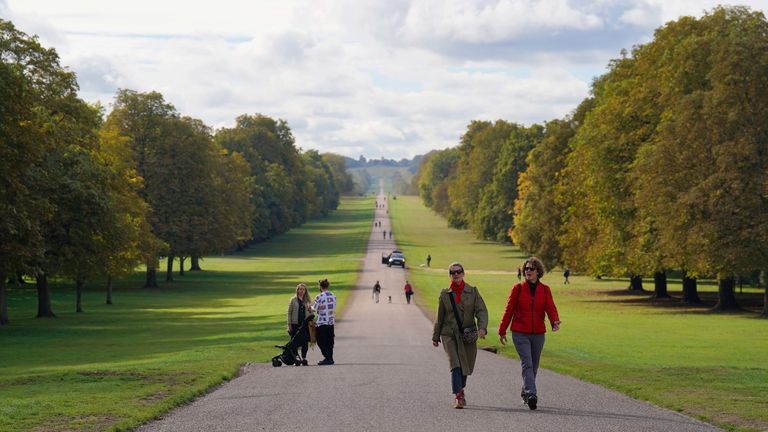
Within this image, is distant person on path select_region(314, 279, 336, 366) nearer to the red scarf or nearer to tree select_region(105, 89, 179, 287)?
the red scarf

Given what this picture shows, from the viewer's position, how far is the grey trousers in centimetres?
1549

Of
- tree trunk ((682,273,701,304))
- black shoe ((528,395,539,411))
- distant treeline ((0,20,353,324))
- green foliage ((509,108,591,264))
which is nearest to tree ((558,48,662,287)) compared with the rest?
tree trunk ((682,273,701,304))

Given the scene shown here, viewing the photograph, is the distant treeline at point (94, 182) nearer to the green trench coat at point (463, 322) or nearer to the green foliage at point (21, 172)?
the green foliage at point (21, 172)

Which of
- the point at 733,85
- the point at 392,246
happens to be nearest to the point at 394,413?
the point at 733,85

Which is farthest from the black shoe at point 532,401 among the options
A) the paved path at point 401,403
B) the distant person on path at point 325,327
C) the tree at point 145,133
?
the tree at point 145,133

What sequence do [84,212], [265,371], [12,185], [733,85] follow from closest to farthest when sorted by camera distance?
1. [265,371]
2. [12,185]
3. [84,212]
4. [733,85]

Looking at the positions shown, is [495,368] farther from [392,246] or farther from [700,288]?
[392,246]

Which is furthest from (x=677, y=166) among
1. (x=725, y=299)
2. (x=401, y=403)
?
(x=401, y=403)

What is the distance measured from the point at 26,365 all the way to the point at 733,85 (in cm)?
3367

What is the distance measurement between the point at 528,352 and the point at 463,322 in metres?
1.09

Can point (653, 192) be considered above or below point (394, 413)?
above

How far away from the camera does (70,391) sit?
19.1 meters

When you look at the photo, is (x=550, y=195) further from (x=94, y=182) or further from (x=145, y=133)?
(x=94, y=182)

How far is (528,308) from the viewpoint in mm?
15664
